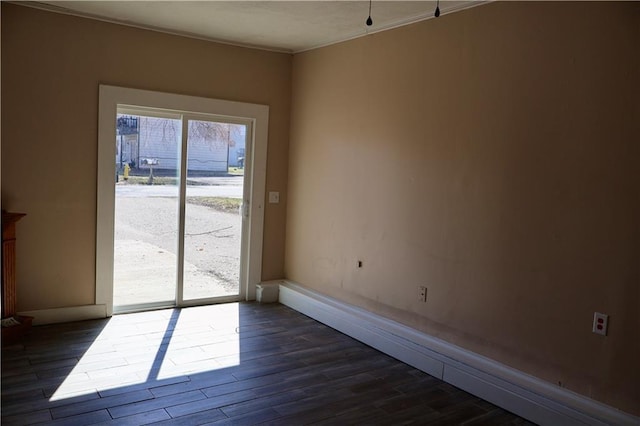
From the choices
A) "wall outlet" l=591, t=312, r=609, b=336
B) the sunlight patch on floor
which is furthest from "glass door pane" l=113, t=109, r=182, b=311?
"wall outlet" l=591, t=312, r=609, b=336

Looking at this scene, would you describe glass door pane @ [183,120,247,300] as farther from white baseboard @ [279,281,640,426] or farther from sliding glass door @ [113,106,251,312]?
white baseboard @ [279,281,640,426]

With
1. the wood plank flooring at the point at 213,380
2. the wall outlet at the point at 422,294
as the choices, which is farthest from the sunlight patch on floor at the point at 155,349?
the wall outlet at the point at 422,294

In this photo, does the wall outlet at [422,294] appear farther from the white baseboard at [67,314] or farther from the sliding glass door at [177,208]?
the white baseboard at [67,314]

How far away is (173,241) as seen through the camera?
4855mm

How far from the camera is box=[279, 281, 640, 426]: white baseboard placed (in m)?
2.77

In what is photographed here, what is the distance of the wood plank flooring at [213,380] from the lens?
2900 millimetres

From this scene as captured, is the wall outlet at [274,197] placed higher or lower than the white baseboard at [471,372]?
higher

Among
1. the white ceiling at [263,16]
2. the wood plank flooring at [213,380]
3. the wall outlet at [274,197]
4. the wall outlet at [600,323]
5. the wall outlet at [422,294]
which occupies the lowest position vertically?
the wood plank flooring at [213,380]

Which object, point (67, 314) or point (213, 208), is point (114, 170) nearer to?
point (213, 208)

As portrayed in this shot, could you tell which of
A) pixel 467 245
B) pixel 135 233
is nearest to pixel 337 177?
pixel 467 245

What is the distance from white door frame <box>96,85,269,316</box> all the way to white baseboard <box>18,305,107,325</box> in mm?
67

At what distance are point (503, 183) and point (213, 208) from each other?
283cm

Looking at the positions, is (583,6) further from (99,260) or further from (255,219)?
(99,260)

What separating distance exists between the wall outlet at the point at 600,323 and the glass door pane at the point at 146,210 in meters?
3.52
